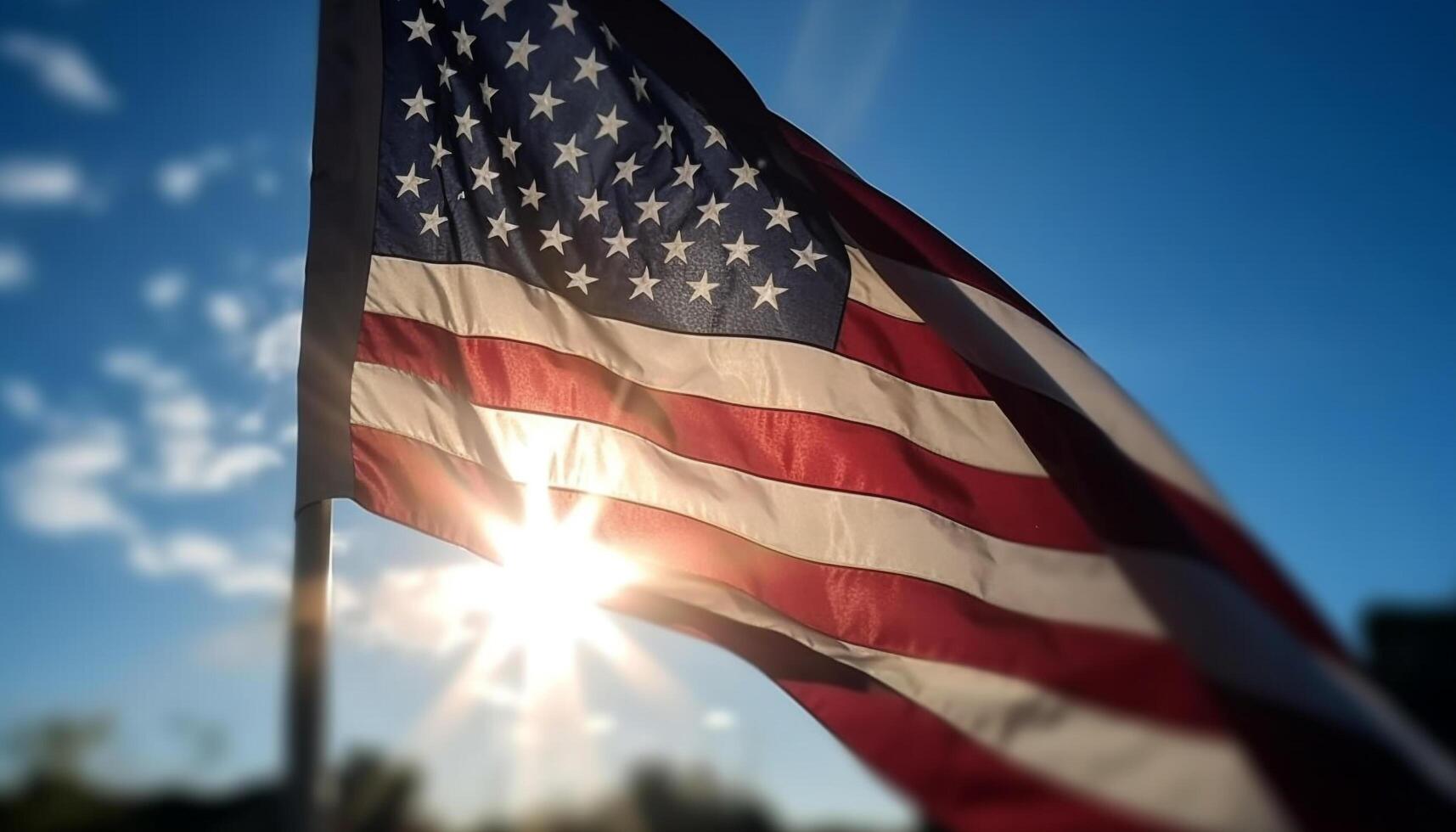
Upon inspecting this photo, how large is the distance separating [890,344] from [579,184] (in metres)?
1.48

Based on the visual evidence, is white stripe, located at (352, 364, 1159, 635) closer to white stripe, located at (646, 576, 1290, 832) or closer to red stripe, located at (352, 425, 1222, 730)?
red stripe, located at (352, 425, 1222, 730)

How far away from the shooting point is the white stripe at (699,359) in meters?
4.66

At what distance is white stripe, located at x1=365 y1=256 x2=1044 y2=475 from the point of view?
15.3 feet

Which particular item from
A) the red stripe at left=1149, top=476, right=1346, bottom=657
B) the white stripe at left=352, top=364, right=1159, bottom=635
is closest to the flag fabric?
the white stripe at left=352, top=364, right=1159, bottom=635

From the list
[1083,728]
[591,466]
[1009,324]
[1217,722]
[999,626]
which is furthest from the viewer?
[591,466]

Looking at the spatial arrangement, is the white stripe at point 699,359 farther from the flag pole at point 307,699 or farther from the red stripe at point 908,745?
the flag pole at point 307,699

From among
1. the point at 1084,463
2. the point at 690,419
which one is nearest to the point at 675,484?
the point at 690,419

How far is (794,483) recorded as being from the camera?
474cm

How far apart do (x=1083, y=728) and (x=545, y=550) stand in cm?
221

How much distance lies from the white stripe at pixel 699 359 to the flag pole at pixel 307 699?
139cm

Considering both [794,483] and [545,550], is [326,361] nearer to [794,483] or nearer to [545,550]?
[545,550]

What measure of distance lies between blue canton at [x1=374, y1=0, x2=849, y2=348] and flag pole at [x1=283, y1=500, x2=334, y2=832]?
5.32 feet

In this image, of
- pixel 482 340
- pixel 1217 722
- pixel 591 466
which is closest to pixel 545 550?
pixel 591 466

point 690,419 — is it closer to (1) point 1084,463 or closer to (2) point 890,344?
(2) point 890,344
